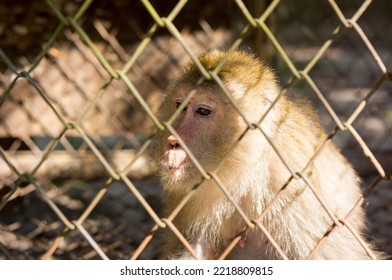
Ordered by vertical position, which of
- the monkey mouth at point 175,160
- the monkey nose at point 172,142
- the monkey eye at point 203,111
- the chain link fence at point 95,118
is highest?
the chain link fence at point 95,118

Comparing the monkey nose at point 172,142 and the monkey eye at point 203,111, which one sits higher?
the monkey eye at point 203,111

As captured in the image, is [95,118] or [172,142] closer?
[172,142]

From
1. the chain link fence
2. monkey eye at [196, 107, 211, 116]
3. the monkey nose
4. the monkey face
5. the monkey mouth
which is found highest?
the chain link fence

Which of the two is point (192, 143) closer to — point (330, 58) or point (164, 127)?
point (164, 127)

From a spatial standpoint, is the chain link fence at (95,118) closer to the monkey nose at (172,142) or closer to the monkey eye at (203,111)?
the monkey eye at (203,111)

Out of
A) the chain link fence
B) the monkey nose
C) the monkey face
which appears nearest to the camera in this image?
the monkey nose

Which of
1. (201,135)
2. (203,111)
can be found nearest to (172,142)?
(201,135)

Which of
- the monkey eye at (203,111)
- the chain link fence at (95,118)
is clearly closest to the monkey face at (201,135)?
the monkey eye at (203,111)

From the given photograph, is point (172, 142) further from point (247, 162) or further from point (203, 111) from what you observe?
point (247, 162)

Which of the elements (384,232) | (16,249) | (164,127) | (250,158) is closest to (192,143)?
(250,158)

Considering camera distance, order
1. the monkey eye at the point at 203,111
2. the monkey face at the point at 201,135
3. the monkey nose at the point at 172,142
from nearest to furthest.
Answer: the monkey nose at the point at 172,142 < the monkey face at the point at 201,135 < the monkey eye at the point at 203,111

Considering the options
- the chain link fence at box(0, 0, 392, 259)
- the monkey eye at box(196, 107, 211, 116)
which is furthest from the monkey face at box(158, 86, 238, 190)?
the chain link fence at box(0, 0, 392, 259)

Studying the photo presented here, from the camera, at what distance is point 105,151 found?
5.23 metres

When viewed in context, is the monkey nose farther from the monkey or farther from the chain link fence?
the chain link fence
